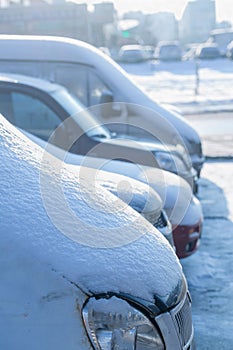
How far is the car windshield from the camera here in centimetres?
505

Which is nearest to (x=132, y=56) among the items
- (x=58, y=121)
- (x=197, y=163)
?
(x=197, y=163)

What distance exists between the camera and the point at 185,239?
423cm

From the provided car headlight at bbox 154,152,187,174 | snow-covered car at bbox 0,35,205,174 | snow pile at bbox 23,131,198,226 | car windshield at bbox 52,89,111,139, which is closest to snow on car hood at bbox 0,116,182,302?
snow pile at bbox 23,131,198,226

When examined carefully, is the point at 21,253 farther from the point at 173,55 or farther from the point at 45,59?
the point at 173,55

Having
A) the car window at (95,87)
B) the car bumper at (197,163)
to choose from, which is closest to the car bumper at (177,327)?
the car bumper at (197,163)

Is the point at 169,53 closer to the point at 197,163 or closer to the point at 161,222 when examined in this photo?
the point at 197,163

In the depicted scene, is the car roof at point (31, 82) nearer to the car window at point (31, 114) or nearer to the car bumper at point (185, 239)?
the car window at point (31, 114)

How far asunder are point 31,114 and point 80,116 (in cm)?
50

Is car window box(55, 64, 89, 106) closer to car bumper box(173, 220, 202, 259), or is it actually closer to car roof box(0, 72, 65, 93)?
car roof box(0, 72, 65, 93)

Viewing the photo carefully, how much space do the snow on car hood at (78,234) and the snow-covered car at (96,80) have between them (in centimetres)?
410

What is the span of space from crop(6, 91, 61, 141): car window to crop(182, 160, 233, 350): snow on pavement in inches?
76.9

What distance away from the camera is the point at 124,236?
7.20 feet

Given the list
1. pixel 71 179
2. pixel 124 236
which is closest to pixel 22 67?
pixel 71 179

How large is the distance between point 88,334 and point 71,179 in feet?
3.06
